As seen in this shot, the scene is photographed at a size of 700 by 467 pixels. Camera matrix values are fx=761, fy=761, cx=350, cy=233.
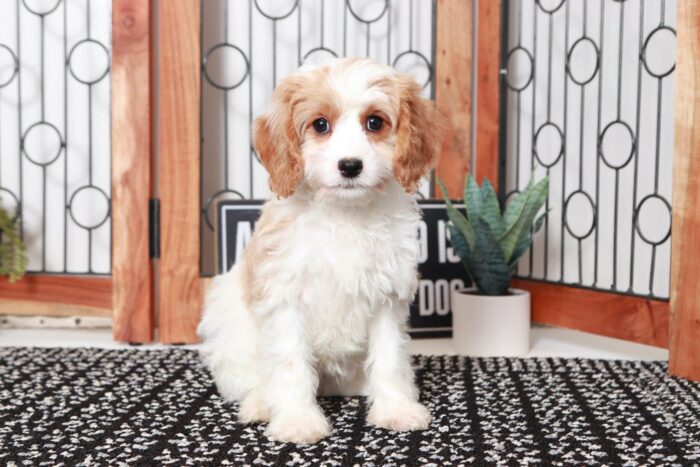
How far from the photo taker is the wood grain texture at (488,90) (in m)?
2.94

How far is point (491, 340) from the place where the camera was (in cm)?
265

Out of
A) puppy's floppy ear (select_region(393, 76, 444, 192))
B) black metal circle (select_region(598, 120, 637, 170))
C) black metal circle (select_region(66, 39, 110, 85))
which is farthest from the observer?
black metal circle (select_region(66, 39, 110, 85))

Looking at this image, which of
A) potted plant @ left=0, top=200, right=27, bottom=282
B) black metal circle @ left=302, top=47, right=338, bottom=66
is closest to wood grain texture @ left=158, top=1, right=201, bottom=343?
black metal circle @ left=302, top=47, right=338, bottom=66

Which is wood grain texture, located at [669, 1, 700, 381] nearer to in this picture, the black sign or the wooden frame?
the black sign

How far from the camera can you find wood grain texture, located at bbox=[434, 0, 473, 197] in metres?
2.90

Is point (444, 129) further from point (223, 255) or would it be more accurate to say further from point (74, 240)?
point (74, 240)

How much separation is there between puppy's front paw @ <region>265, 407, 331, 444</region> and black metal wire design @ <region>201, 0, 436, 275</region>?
1.29 meters

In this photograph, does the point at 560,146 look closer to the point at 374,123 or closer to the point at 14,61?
the point at 374,123

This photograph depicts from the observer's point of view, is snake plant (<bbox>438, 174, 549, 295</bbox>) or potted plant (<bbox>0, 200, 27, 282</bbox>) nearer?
snake plant (<bbox>438, 174, 549, 295</bbox>)

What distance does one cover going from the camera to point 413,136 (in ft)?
5.74

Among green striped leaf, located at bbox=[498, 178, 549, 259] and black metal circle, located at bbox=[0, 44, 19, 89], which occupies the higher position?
black metal circle, located at bbox=[0, 44, 19, 89]

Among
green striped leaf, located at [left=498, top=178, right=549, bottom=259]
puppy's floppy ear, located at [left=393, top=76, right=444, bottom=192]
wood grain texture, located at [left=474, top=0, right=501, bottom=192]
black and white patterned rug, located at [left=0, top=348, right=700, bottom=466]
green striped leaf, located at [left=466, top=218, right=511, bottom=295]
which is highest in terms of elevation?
wood grain texture, located at [left=474, top=0, right=501, bottom=192]

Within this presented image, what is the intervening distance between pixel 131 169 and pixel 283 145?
1257 mm

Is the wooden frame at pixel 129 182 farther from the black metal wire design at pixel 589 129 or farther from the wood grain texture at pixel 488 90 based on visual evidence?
the black metal wire design at pixel 589 129
